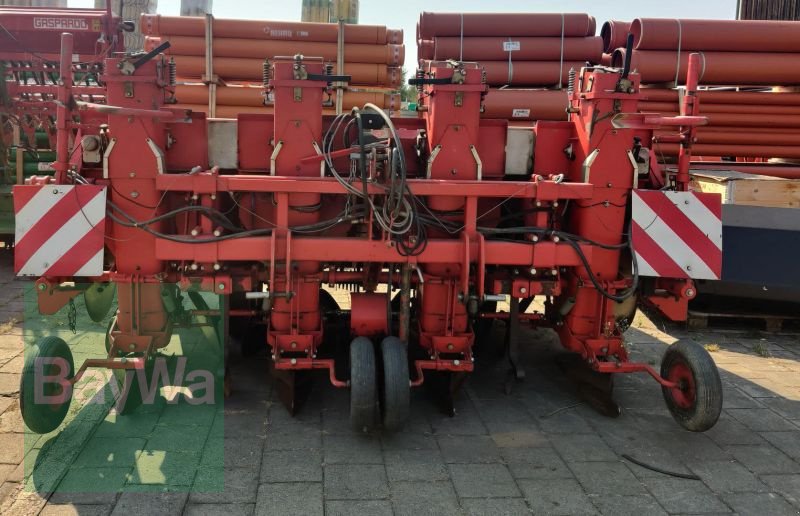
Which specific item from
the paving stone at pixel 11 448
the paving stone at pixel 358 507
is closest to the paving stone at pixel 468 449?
the paving stone at pixel 358 507

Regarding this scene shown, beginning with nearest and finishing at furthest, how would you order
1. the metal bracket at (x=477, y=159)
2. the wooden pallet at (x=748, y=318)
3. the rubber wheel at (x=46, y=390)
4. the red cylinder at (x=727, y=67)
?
the rubber wheel at (x=46, y=390) → the metal bracket at (x=477, y=159) → the wooden pallet at (x=748, y=318) → the red cylinder at (x=727, y=67)

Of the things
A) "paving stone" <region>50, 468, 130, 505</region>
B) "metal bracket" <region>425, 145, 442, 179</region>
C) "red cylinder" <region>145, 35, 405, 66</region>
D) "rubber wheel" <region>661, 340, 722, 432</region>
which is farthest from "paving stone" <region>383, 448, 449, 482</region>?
"red cylinder" <region>145, 35, 405, 66</region>

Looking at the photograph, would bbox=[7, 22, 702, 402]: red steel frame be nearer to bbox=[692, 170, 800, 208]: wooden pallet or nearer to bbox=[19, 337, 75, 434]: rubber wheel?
bbox=[19, 337, 75, 434]: rubber wheel

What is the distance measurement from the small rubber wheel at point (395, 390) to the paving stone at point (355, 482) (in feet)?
0.89

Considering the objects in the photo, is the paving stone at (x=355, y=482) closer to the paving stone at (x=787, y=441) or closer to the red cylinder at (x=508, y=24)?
the paving stone at (x=787, y=441)

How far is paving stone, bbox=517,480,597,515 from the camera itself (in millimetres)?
3004

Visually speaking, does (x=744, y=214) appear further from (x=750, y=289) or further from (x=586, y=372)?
(x=586, y=372)

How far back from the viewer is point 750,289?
19.7ft

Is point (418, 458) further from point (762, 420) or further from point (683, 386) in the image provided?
point (762, 420)

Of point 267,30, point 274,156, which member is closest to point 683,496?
point 274,156

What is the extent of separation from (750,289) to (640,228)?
2809mm

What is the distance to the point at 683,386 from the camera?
151 inches

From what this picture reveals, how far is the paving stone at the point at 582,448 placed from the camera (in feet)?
11.5

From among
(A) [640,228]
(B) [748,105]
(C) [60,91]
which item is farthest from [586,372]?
(B) [748,105]
